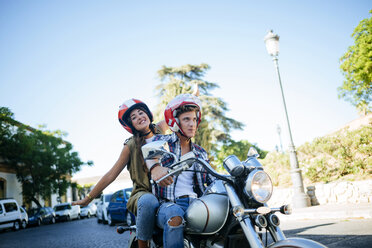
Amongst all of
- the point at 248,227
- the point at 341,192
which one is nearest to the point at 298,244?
the point at 248,227

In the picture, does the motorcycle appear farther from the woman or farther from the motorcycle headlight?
the woman

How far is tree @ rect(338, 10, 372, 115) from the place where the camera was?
1395 cm

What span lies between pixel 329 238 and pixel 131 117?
3.69 m

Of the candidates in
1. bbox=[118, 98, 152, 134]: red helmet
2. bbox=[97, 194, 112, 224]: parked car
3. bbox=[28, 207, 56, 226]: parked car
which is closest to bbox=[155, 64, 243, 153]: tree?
bbox=[97, 194, 112, 224]: parked car

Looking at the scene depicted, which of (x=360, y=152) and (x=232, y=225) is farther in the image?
(x=360, y=152)

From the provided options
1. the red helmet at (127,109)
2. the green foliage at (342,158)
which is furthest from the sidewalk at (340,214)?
the red helmet at (127,109)

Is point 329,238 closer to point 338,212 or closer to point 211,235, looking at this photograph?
point 338,212

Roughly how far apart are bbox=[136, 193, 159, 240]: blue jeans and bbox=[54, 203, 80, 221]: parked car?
30.4 meters

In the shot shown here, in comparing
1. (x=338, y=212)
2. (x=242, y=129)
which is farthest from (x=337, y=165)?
(x=242, y=129)

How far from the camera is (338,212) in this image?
7.20 m

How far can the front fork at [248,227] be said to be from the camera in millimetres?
1609

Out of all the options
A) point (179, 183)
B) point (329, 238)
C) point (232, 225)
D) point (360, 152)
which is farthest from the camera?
point (360, 152)

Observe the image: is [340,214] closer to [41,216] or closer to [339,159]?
[339,159]

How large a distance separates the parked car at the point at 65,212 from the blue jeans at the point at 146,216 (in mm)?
30378
